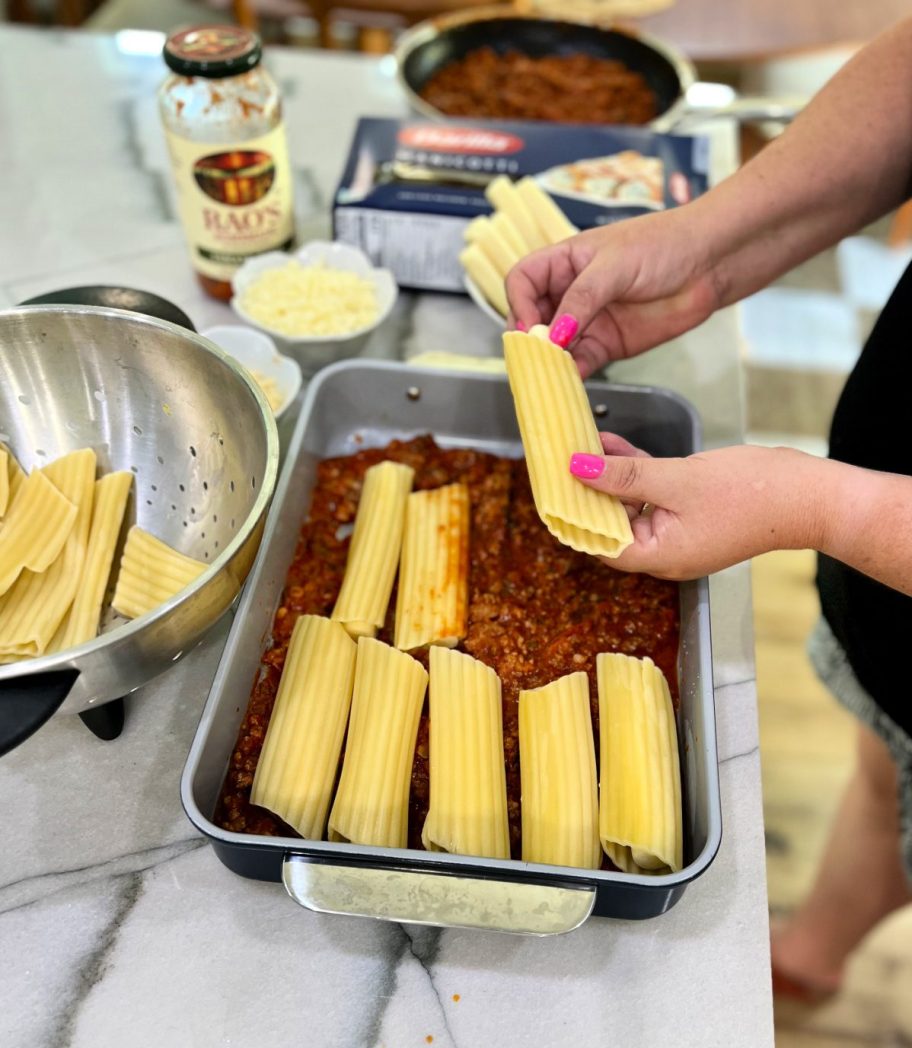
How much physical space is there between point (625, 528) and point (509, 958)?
392 millimetres

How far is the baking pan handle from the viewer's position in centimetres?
73

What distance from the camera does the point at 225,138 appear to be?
1.22 m

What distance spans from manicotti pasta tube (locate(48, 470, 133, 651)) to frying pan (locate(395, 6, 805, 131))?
3.14 feet

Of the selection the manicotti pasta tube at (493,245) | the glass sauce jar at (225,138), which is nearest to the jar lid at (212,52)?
the glass sauce jar at (225,138)

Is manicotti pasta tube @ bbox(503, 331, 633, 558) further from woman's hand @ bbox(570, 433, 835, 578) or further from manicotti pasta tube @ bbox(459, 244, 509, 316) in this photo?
manicotti pasta tube @ bbox(459, 244, 509, 316)

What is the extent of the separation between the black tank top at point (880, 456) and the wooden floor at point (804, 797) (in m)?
0.82

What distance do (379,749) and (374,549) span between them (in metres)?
0.26

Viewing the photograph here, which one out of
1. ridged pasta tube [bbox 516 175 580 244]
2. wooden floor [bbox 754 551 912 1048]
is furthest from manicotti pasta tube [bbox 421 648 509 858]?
wooden floor [bbox 754 551 912 1048]

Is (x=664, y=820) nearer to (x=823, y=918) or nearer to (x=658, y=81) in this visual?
(x=823, y=918)

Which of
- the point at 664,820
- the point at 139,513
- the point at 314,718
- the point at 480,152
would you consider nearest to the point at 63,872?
the point at 314,718

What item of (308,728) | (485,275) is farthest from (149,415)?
(485,275)

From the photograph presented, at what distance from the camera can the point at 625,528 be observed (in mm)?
885

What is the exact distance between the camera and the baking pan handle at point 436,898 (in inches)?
28.5

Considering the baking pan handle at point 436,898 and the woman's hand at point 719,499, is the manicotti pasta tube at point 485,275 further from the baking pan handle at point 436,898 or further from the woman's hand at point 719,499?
the baking pan handle at point 436,898
